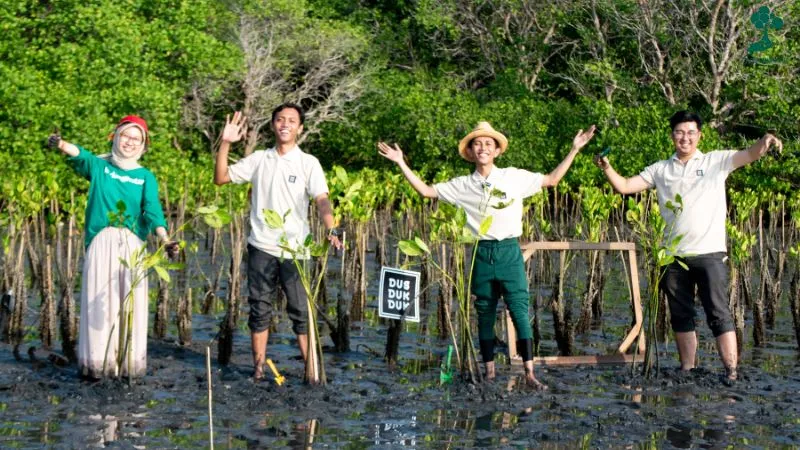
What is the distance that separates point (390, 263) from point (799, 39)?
42.1 ft

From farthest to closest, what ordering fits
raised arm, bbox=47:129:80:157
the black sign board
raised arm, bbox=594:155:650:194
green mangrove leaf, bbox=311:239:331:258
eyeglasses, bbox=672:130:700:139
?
the black sign board → eyeglasses, bbox=672:130:700:139 → raised arm, bbox=594:155:650:194 → green mangrove leaf, bbox=311:239:331:258 → raised arm, bbox=47:129:80:157

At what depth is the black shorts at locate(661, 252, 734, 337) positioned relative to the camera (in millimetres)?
8578

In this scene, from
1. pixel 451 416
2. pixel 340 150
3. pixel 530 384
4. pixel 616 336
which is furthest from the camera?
pixel 340 150

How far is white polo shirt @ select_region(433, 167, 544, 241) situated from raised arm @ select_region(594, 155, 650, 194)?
1.25 ft

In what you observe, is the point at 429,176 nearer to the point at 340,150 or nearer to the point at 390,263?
the point at 340,150

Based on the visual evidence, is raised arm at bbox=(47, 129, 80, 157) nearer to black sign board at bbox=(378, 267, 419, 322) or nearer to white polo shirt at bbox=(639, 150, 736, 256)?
black sign board at bbox=(378, 267, 419, 322)

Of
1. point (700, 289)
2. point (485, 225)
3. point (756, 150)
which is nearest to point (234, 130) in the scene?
point (485, 225)

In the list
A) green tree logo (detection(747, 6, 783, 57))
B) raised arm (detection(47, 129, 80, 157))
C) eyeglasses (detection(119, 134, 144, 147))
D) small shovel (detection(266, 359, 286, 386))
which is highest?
green tree logo (detection(747, 6, 783, 57))

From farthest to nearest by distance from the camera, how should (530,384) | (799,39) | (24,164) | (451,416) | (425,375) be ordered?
1. (799,39)
2. (24,164)
3. (425,375)
4. (530,384)
5. (451,416)

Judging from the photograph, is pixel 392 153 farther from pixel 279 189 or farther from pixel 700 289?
pixel 700 289

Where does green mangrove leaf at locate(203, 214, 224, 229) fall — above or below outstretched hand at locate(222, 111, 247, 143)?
below

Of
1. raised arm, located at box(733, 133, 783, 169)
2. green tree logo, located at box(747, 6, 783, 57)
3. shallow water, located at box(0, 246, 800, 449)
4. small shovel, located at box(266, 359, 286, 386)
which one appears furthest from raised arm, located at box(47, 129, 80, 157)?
green tree logo, located at box(747, 6, 783, 57)

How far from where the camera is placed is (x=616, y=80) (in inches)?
1065

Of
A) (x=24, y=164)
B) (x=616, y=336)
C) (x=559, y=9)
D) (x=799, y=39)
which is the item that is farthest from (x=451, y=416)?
(x=559, y=9)
